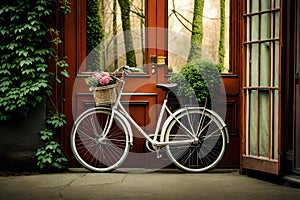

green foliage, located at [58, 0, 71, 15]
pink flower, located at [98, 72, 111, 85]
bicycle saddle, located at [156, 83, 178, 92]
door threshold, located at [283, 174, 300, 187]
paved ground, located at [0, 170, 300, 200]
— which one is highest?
green foliage, located at [58, 0, 71, 15]

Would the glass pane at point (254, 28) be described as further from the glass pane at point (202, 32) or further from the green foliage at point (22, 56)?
the green foliage at point (22, 56)

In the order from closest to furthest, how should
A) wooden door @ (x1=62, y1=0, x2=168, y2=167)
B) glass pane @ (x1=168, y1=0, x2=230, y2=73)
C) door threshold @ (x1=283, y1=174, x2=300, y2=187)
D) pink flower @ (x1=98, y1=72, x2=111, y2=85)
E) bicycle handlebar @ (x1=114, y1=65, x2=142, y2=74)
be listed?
door threshold @ (x1=283, y1=174, x2=300, y2=187)
pink flower @ (x1=98, y1=72, x2=111, y2=85)
bicycle handlebar @ (x1=114, y1=65, x2=142, y2=74)
wooden door @ (x1=62, y1=0, x2=168, y2=167)
glass pane @ (x1=168, y1=0, x2=230, y2=73)

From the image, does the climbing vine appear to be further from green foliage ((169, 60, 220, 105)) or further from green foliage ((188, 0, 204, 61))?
green foliage ((188, 0, 204, 61))

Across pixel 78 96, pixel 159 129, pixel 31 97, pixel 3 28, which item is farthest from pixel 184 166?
pixel 3 28

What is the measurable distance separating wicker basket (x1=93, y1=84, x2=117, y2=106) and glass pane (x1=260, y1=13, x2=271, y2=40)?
184cm

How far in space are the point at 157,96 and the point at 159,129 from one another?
17.7 inches

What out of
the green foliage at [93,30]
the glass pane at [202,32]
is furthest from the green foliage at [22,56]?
the glass pane at [202,32]

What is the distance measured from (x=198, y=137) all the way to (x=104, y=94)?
1.26 meters

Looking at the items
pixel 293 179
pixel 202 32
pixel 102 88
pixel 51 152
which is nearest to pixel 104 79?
pixel 102 88

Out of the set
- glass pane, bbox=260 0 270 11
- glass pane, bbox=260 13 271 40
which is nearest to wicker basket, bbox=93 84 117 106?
glass pane, bbox=260 13 271 40

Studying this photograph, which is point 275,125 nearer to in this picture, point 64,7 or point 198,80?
point 198,80

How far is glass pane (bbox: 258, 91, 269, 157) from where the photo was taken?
659 centimetres

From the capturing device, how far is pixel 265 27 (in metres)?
6.64

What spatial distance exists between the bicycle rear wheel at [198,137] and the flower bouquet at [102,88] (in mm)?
809
